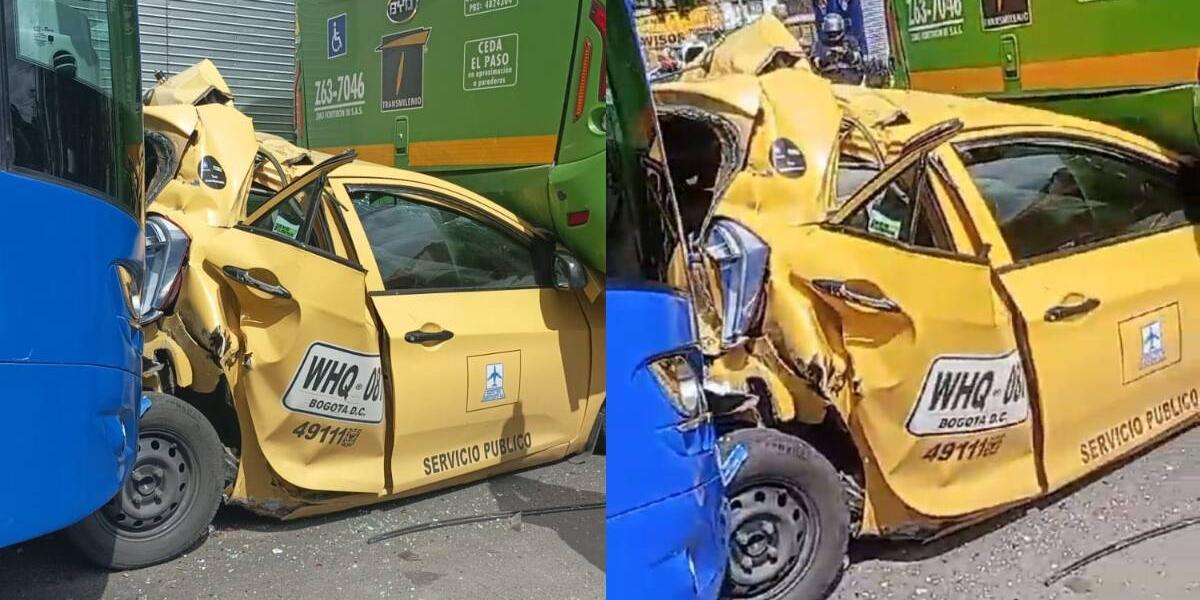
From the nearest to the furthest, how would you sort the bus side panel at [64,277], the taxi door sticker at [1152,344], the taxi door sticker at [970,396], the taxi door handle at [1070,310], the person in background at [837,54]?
the bus side panel at [64,277] → the person in background at [837,54] → the taxi door sticker at [970,396] → the taxi door handle at [1070,310] → the taxi door sticker at [1152,344]

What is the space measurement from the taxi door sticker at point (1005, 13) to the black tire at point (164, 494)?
1771 mm

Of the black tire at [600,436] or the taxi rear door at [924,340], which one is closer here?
the black tire at [600,436]

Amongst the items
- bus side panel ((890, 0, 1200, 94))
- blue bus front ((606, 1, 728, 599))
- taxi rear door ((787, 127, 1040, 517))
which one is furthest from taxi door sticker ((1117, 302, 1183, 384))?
blue bus front ((606, 1, 728, 599))

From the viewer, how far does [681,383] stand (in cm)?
157

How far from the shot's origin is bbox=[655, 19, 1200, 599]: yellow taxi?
1.83m

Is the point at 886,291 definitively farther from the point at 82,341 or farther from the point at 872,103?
the point at 82,341

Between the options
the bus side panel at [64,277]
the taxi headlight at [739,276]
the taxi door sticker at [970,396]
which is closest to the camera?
the bus side panel at [64,277]

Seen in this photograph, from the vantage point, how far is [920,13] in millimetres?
2104

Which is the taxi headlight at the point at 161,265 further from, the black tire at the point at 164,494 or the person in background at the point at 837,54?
the person in background at the point at 837,54

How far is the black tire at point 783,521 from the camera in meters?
1.92

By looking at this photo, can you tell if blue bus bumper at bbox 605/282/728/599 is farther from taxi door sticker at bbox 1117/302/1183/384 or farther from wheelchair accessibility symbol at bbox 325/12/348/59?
taxi door sticker at bbox 1117/302/1183/384

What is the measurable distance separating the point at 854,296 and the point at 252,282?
1.13m

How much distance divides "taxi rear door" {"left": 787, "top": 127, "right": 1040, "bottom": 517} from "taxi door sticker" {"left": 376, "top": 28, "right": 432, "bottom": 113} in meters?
0.78

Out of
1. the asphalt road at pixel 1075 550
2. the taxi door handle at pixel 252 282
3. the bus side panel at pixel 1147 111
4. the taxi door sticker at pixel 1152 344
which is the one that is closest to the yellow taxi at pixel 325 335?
the taxi door handle at pixel 252 282
